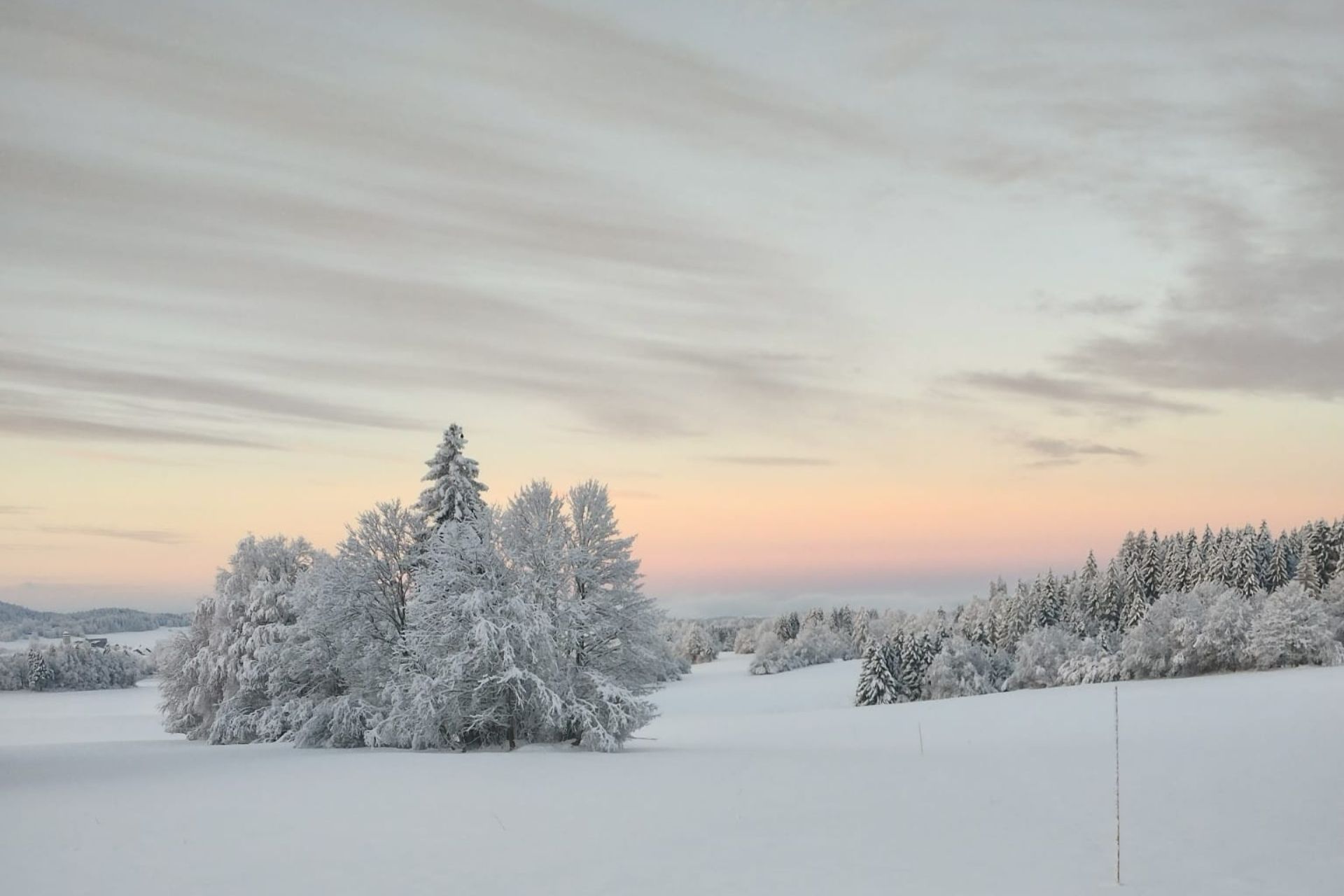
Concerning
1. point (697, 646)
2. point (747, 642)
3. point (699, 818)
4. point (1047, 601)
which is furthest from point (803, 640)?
point (699, 818)

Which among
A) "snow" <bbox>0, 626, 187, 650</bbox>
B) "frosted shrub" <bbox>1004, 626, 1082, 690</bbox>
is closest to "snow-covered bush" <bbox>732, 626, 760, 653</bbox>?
"frosted shrub" <bbox>1004, 626, 1082, 690</bbox>

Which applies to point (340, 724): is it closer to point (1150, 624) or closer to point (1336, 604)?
point (1150, 624)

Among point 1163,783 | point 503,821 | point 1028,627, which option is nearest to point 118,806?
point 503,821

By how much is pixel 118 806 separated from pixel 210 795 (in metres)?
1.71

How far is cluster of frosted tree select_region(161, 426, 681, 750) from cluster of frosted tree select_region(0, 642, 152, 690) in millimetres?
94747

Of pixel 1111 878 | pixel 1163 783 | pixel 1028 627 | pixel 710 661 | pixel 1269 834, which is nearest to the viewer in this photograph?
pixel 1111 878

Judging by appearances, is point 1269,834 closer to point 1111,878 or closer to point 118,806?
point 1111,878

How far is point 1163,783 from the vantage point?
21.6m

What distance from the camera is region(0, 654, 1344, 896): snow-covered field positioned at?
12.4 meters

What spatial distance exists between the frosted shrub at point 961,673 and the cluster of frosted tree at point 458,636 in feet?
204

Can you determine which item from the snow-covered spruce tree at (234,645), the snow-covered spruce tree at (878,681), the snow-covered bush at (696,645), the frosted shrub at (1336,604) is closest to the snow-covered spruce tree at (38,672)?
Result: the snow-covered spruce tree at (234,645)

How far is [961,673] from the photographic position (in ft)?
293

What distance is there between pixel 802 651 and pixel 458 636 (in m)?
121

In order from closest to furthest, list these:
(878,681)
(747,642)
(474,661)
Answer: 1. (474,661)
2. (878,681)
3. (747,642)
